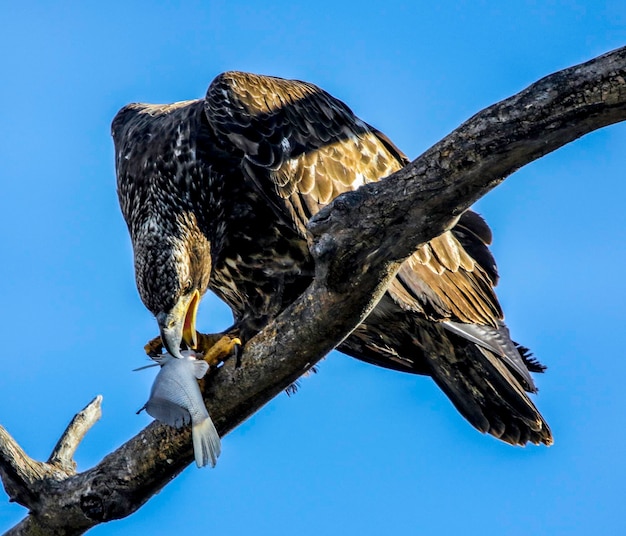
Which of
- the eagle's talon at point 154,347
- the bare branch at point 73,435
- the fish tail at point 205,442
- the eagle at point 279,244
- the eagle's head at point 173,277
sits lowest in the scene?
the bare branch at point 73,435

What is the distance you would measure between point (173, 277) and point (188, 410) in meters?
1.01

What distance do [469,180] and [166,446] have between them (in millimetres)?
1860

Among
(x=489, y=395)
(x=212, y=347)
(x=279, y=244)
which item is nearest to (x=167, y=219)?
(x=279, y=244)

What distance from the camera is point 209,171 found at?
17.9 ft

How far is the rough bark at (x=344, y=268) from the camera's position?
3314 millimetres

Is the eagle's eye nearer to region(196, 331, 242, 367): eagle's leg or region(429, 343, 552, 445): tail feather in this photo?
region(196, 331, 242, 367): eagle's leg

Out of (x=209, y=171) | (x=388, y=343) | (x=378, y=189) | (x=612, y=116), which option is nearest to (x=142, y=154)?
(x=209, y=171)

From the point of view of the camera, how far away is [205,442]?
14.0 feet

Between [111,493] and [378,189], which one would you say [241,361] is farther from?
[378,189]

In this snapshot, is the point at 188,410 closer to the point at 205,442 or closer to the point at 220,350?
the point at 205,442

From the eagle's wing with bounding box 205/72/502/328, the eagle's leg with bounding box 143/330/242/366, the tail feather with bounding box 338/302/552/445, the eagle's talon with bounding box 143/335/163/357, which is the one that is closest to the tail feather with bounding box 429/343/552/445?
the tail feather with bounding box 338/302/552/445

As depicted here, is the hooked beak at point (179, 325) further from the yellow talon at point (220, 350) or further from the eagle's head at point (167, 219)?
the yellow talon at point (220, 350)

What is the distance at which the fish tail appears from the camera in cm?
421

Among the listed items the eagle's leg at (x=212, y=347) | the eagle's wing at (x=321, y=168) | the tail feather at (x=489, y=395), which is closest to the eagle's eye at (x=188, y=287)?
the eagle's leg at (x=212, y=347)
